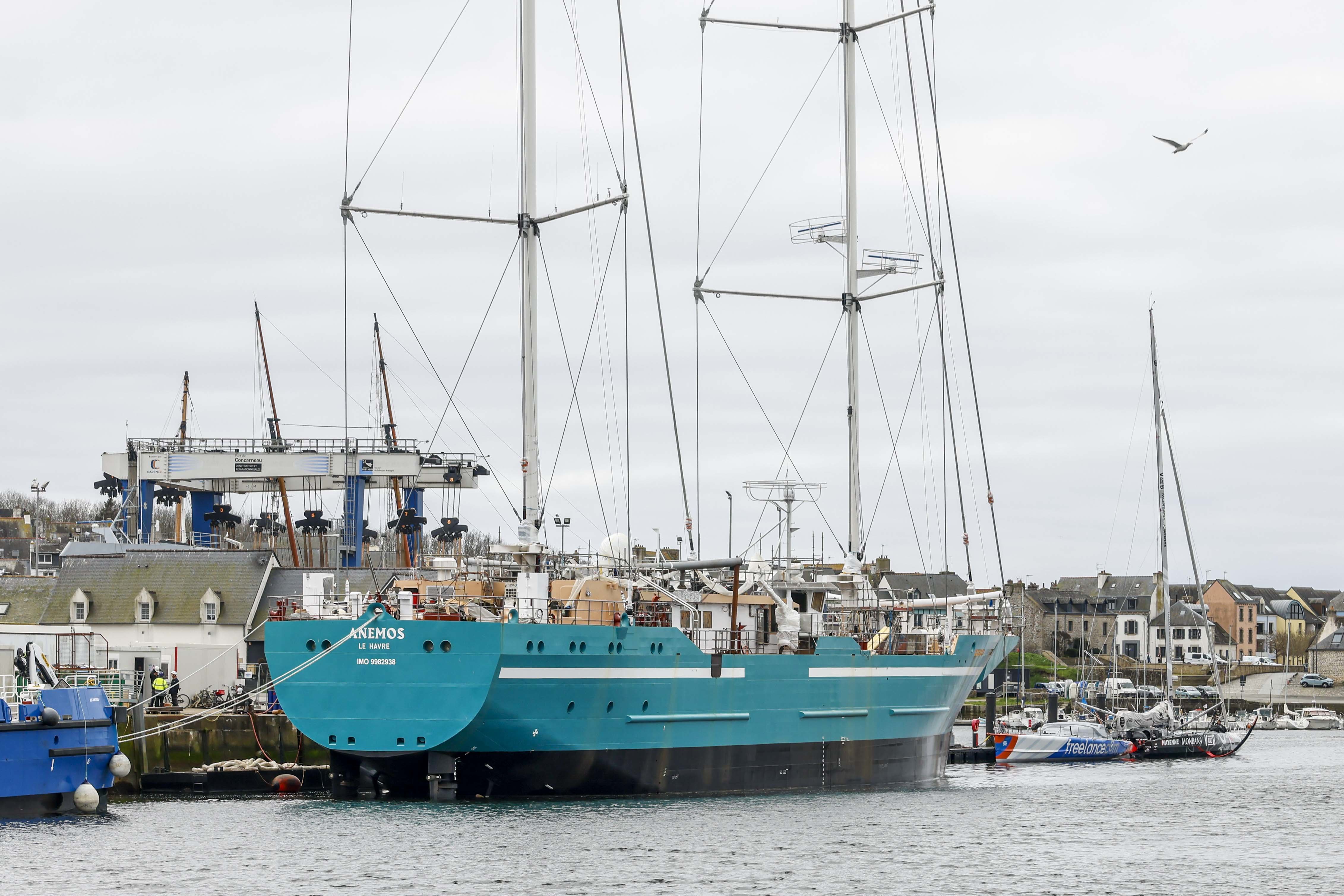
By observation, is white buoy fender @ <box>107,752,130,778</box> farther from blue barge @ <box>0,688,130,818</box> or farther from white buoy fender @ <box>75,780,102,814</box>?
white buoy fender @ <box>75,780,102,814</box>

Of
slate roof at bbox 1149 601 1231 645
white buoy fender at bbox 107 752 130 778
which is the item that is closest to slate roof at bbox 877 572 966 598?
slate roof at bbox 1149 601 1231 645

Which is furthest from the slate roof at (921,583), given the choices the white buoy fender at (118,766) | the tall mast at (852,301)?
the white buoy fender at (118,766)

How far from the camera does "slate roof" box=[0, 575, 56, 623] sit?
5922cm

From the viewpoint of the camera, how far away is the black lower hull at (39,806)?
3525 cm

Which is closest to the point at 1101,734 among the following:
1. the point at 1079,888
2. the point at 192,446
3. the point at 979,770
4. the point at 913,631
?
the point at 979,770

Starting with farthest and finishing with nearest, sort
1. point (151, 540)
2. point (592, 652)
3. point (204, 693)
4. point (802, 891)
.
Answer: point (151, 540) → point (204, 693) → point (592, 652) → point (802, 891)

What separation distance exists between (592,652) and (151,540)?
39.5 metres

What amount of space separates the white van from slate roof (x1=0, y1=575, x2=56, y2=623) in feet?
174

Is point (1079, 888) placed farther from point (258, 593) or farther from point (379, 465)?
point (379, 465)

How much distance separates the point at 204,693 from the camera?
4906 centimetres

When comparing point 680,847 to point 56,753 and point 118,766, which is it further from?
point 56,753

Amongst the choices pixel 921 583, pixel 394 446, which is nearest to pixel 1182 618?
pixel 921 583

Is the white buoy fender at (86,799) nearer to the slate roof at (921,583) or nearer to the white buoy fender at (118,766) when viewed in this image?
the white buoy fender at (118,766)

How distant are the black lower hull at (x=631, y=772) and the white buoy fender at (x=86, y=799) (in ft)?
16.6
